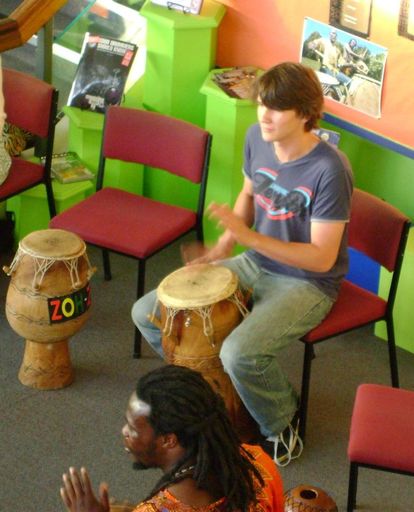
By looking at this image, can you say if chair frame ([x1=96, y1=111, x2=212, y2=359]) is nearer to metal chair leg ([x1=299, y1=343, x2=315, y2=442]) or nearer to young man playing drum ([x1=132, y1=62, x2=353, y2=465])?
young man playing drum ([x1=132, y1=62, x2=353, y2=465])

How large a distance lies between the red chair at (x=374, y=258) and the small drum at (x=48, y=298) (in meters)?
0.90

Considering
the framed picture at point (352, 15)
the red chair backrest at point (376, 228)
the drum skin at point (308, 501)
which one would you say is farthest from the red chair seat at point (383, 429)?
the framed picture at point (352, 15)

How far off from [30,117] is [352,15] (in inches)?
57.9

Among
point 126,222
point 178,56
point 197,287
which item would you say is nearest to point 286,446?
point 197,287

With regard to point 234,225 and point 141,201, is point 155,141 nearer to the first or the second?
point 141,201

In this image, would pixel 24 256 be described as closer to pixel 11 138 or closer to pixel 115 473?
pixel 115 473

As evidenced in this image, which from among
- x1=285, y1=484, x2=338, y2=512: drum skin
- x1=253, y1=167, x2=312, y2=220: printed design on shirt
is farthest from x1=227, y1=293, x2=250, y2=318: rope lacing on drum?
x1=285, y1=484, x2=338, y2=512: drum skin

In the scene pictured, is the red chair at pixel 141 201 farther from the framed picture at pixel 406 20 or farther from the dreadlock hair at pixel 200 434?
the dreadlock hair at pixel 200 434

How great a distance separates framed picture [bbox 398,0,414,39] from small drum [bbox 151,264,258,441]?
1.23 metres

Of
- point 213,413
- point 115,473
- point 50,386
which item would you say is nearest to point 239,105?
point 50,386

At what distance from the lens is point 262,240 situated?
3498 millimetres

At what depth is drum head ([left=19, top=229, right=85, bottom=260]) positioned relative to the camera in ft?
12.6

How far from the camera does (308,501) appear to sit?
273cm

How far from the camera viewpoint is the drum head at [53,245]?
383 centimetres
